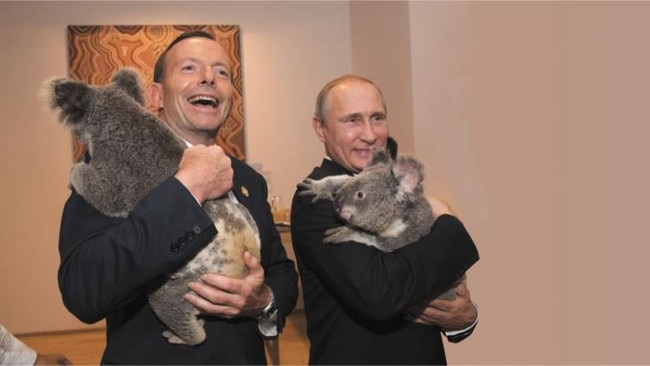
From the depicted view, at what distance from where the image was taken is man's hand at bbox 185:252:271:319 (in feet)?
4.17

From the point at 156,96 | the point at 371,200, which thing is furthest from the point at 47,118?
the point at 371,200

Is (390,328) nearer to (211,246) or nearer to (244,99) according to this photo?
(211,246)

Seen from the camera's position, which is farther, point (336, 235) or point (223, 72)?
point (223, 72)

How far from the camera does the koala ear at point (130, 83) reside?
144 centimetres

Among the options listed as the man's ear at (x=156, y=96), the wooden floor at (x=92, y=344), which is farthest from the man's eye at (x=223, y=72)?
the wooden floor at (x=92, y=344)

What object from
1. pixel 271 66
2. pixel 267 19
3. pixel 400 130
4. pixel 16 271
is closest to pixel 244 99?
pixel 271 66

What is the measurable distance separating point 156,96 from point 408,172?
2.85ft

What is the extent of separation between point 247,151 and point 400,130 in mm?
2287

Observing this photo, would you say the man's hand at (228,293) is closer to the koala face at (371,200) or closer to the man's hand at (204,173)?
the man's hand at (204,173)

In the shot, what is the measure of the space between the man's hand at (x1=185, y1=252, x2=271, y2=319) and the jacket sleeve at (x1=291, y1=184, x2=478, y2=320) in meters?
0.22

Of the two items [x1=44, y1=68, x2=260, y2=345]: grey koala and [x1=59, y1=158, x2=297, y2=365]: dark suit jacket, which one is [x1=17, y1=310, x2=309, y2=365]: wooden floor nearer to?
[x1=59, y1=158, x2=297, y2=365]: dark suit jacket

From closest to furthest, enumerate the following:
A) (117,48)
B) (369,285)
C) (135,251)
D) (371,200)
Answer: (135,251)
(369,285)
(371,200)
(117,48)

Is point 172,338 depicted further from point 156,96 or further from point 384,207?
point 156,96

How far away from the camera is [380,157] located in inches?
65.0
